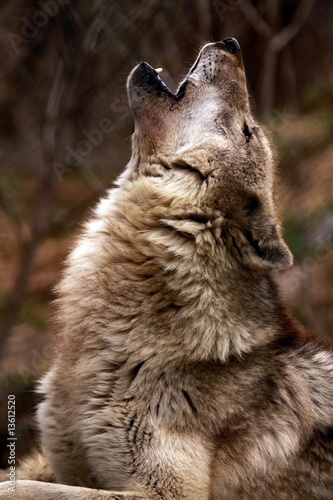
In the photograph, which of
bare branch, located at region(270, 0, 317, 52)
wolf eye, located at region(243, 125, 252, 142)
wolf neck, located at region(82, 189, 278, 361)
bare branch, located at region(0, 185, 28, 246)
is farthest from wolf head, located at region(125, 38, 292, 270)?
bare branch, located at region(270, 0, 317, 52)

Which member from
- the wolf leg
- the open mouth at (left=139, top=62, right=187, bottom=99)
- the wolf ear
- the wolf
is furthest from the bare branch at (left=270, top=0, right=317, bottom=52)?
the wolf leg

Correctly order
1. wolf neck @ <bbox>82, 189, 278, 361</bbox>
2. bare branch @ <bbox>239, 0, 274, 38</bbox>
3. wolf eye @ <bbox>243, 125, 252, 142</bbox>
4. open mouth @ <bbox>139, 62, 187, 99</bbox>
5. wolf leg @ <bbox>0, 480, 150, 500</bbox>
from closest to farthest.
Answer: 1. wolf leg @ <bbox>0, 480, 150, 500</bbox>
2. wolf neck @ <bbox>82, 189, 278, 361</bbox>
3. wolf eye @ <bbox>243, 125, 252, 142</bbox>
4. open mouth @ <bbox>139, 62, 187, 99</bbox>
5. bare branch @ <bbox>239, 0, 274, 38</bbox>

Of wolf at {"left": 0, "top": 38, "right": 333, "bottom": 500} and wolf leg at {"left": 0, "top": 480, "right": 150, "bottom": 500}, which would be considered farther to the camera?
wolf at {"left": 0, "top": 38, "right": 333, "bottom": 500}

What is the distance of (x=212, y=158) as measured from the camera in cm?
436

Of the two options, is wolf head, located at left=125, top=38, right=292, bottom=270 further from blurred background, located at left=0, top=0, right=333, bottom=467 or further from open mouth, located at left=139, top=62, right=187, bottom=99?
blurred background, located at left=0, top=0, right=333, bottom=467

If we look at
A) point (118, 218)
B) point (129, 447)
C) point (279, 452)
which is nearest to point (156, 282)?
point (118, 218)

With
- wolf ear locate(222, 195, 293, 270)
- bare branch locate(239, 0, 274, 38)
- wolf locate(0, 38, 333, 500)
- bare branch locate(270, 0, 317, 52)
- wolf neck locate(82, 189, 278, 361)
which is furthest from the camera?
bare branch locate(270, 0, 317, 52)

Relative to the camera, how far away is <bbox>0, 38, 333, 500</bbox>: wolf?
12.3 ft

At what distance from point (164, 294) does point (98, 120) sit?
443 centimetres

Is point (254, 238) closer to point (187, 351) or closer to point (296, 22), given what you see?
point (187, 351)

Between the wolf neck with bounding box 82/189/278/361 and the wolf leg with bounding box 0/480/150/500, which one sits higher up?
the wolf neck with bounding box 82/189/278/361

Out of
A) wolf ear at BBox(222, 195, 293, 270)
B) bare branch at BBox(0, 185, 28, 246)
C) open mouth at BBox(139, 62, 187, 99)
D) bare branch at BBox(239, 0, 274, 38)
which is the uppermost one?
bare branch at BBox(239, 0, 274, 38)

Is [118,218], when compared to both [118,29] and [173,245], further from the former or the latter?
[118,29]

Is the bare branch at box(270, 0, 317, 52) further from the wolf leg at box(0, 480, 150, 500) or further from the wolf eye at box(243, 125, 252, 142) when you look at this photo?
the wolf leg at box(0, 480, 150, 500)
